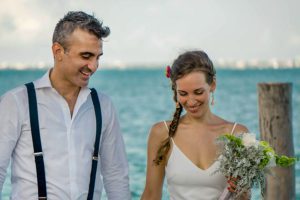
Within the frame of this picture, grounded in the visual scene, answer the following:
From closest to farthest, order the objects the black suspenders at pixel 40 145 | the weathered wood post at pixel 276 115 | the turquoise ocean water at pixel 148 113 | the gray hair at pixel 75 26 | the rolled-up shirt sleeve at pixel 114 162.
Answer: the black suspenders at pixel 40 145, the gray hair at pixel 75 26, the rolled-up shirt sleeve at pixel 114 162, the weathered wood post at pixel 276 115, the turquoise ocean water at pixel 148 113

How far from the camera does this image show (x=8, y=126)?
14.5ft

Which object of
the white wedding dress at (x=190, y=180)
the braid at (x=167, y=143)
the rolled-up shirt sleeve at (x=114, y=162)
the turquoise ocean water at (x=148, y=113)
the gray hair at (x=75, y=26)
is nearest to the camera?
the gray hair at (x=75, y=26)

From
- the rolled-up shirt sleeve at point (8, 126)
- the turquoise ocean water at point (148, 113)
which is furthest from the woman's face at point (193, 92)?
the turquoise ocean water at point (148, 113)

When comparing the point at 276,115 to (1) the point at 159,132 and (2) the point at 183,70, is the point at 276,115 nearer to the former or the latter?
(1) the point at 159,132

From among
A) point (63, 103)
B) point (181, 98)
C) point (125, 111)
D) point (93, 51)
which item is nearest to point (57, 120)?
point (63, 103)

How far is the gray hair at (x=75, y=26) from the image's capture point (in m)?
4.48

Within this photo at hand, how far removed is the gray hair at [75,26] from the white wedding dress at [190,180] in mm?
945

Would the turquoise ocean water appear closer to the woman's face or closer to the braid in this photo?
the braid

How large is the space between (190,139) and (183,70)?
1.47ft

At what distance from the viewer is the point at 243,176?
449 cm

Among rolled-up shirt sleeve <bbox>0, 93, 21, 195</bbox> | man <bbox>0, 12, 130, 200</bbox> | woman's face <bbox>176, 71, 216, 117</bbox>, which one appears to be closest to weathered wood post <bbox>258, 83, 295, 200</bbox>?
woman's face <bbox>176, 71, 216, 117</bbox>

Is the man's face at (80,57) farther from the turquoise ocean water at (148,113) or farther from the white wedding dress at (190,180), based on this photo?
the turquoise ocean water at (148,113)

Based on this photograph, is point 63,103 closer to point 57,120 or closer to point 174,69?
point 57,120

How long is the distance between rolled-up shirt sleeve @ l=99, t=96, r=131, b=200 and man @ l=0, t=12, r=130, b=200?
74 mm
